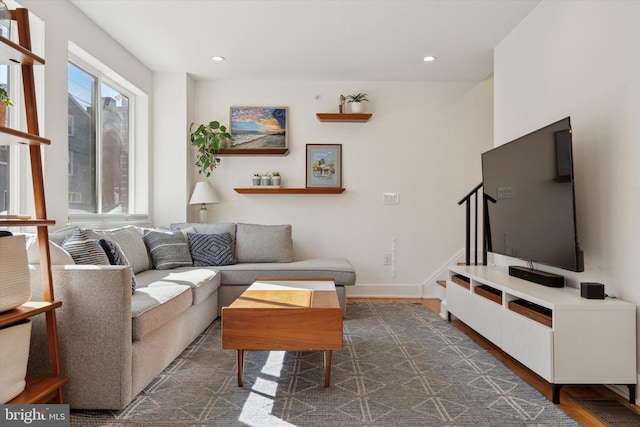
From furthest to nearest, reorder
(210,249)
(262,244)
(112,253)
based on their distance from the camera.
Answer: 1. (262,244)
2. (210,249)
3. (112,253)

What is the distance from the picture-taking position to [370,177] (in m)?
4.97

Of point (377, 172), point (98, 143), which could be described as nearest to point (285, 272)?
point (377, 172)

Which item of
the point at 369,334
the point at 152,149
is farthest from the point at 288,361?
the point at 152,149

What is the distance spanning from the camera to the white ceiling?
10.4 ft

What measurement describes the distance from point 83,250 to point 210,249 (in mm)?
1707

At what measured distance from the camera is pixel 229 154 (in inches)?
193

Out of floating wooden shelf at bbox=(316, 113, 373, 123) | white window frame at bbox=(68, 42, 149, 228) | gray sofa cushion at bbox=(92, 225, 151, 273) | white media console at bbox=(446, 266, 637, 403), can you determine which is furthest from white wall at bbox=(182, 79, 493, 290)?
white media console at bbox=(446, 266, 637, 403)

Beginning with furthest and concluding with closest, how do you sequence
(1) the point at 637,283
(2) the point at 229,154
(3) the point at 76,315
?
(2) the point at 229,154
(1) the point at 637,283
(3) the point at 76,315

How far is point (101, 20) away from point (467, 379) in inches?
145

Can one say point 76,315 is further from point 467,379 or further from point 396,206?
point 396,206

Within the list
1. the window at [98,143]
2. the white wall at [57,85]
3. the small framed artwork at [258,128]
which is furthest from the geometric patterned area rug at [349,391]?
the small framed artwork at [258,128]

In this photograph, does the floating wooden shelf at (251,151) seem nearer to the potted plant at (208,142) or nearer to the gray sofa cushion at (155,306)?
the potted plant at (208,142)

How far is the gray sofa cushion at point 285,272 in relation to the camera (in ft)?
12.7

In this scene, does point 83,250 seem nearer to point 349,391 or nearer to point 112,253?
point 112,253
